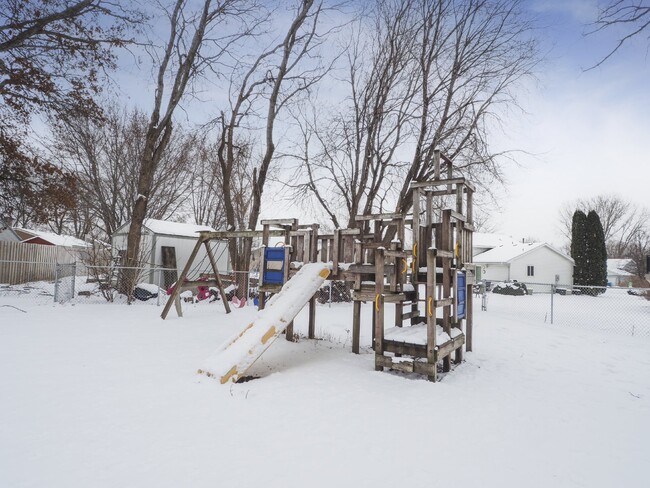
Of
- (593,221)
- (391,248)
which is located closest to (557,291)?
(593,221)

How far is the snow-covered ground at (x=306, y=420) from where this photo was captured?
8.91 ft

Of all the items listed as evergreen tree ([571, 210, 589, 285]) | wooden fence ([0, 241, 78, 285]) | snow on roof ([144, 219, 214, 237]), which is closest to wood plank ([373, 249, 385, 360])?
snow on roof ([144, 219, 214, 237])

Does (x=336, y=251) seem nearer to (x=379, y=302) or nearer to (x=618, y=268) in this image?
(x=379, y=302)

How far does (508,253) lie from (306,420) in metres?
37.0

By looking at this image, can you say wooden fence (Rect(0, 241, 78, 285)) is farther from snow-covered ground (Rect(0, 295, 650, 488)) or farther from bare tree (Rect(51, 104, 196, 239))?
snow-covered ground (Rect(0, 295, 650, 488))

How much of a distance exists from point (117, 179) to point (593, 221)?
36.1 metres

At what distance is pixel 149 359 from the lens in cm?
561

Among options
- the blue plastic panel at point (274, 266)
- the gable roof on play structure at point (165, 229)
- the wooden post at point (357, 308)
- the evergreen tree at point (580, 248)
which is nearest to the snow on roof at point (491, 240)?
the evergreen tree at point (580, 248)

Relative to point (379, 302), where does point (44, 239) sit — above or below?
above

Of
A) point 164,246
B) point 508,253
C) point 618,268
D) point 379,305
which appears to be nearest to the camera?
point 379,305

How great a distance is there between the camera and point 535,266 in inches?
1339

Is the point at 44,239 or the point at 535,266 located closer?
the point at 44,239

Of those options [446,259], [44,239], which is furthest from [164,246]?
[44,239]

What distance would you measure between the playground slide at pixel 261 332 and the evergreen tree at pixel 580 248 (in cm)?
3216
